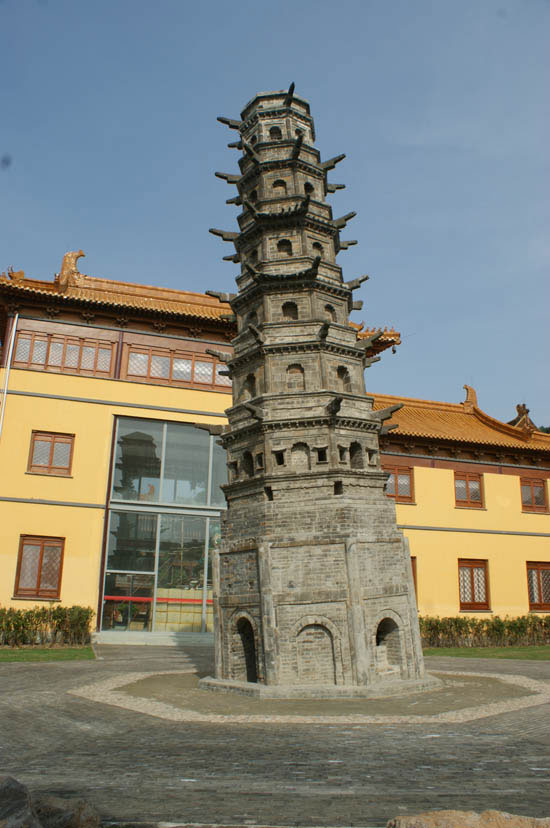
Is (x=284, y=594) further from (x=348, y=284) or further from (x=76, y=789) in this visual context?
(x=348, y=284)

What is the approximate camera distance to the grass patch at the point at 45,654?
19172 mm

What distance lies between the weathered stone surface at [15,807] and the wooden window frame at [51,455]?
21586 mm

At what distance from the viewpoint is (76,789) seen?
20.5 feet

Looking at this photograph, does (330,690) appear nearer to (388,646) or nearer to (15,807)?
(388,646)

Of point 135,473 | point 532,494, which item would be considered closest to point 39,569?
point 135,473

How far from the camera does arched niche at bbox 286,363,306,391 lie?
53.5 feet

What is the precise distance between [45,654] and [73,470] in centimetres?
729

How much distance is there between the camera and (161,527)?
2553 cm

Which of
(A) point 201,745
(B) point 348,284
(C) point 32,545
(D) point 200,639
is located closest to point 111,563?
(C) point 32,545

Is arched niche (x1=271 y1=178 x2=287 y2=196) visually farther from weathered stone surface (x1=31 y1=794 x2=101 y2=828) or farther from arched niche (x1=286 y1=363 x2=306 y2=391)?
weathered stone surface (x1=31 y1=794 x2=101 y2=828)

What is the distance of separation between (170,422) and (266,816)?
71.8ft

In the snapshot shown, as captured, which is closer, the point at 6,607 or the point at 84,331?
the point at 6,607

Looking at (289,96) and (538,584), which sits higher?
(289,96)

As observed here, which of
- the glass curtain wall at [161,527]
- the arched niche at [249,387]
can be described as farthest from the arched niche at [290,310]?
the glass curtain wall at [161,527]
